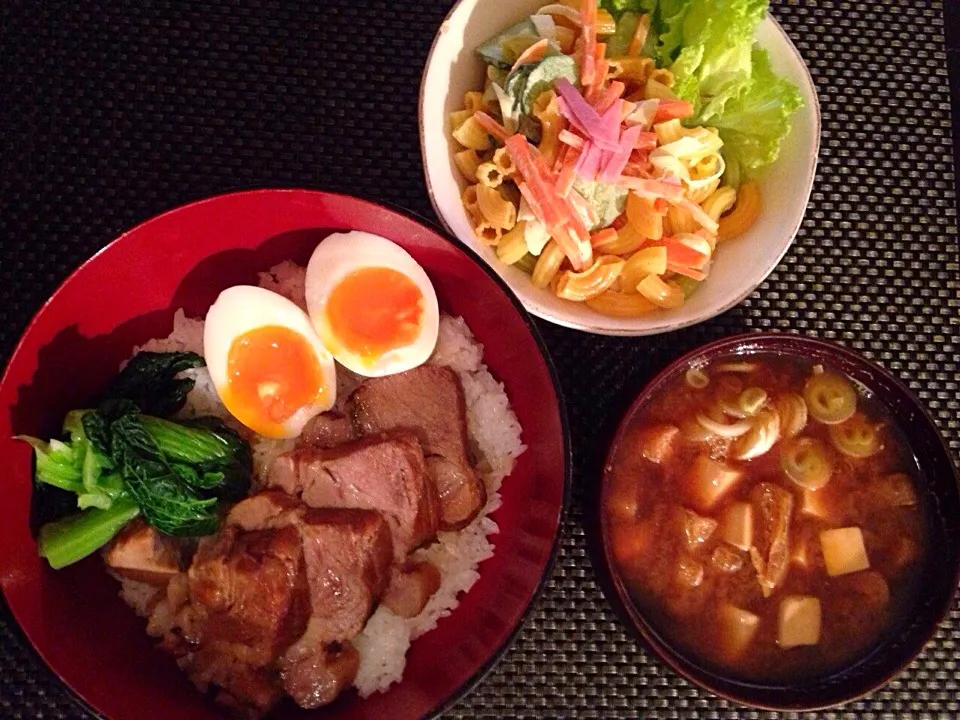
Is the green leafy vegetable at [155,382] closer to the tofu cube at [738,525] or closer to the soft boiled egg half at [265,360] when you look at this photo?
the soft boiled egg half at [265,360]

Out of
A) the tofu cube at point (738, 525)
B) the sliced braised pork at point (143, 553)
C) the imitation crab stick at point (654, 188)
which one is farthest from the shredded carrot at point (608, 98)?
the sliced braised pork at point (143, 553)

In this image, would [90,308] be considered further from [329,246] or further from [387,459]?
[387,459]

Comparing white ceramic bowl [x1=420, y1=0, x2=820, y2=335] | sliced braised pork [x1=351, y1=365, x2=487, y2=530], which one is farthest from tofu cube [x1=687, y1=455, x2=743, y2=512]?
sliced braised pork [x1=351, y1=365, x2=487, y2=530]

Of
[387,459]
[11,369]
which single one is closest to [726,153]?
[387,459]

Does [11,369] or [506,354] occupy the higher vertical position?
[11,369]

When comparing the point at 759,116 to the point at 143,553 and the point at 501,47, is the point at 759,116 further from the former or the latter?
the point at 143,553

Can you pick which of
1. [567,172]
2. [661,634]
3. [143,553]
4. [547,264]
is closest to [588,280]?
[547,264]

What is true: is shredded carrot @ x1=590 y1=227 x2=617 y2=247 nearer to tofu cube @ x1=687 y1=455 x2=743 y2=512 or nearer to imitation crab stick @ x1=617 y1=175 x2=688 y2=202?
imitation crab stick @ x1=617 y1=175 x2=688 y2=202
